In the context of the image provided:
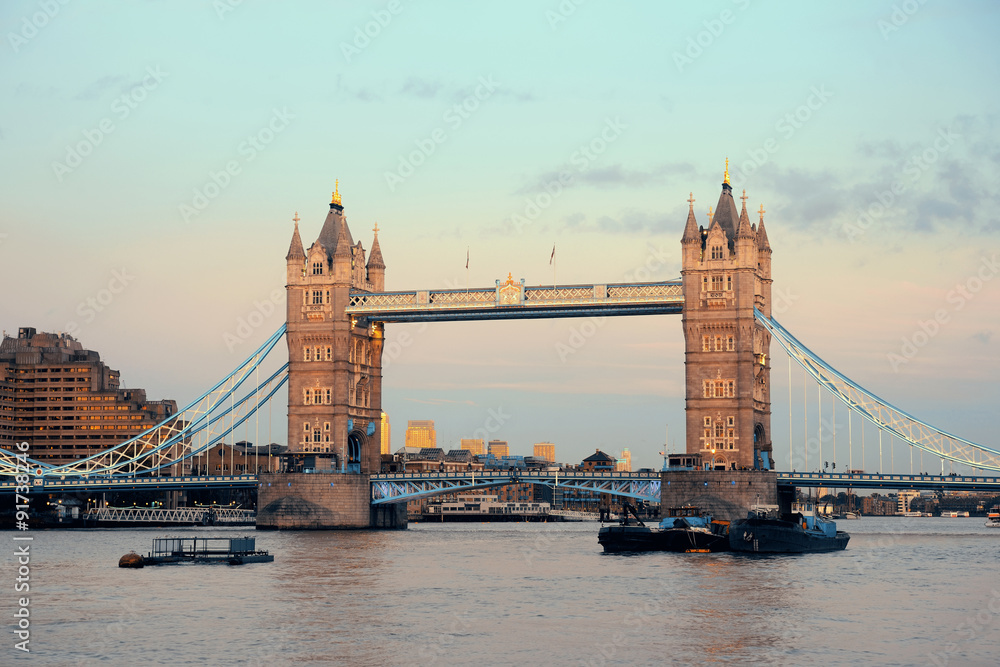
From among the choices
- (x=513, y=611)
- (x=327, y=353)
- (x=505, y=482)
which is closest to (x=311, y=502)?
(x=327, y=353)

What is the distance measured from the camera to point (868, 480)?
116 m

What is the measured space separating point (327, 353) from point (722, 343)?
39.4m

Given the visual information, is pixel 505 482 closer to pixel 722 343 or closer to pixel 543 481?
pixel 543 481

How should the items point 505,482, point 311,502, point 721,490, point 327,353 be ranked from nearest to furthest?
point 721,490, point 311,502, point 505,482, point 327,353

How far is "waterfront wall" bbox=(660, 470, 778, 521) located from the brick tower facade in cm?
3432

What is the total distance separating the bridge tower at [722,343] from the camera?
394 ft

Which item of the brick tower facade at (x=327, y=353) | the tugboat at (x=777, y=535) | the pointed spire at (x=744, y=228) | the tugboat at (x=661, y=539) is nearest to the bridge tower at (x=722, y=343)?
the pointed spire at (x=744, y=228)

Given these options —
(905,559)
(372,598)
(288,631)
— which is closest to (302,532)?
(905,559)

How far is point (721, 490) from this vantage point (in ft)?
380

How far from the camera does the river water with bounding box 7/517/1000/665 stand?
4262 centimetres

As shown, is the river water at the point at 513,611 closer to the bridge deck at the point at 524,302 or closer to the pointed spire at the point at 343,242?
the bridge deck at the point at 524,302

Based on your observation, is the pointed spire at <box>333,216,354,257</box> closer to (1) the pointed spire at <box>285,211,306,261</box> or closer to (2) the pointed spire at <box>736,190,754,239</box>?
(1) the pointed spire at <box>285,211,306,261</box>

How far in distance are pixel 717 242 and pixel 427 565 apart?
5353 cm

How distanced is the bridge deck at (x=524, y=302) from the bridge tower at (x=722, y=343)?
294 centimetres
